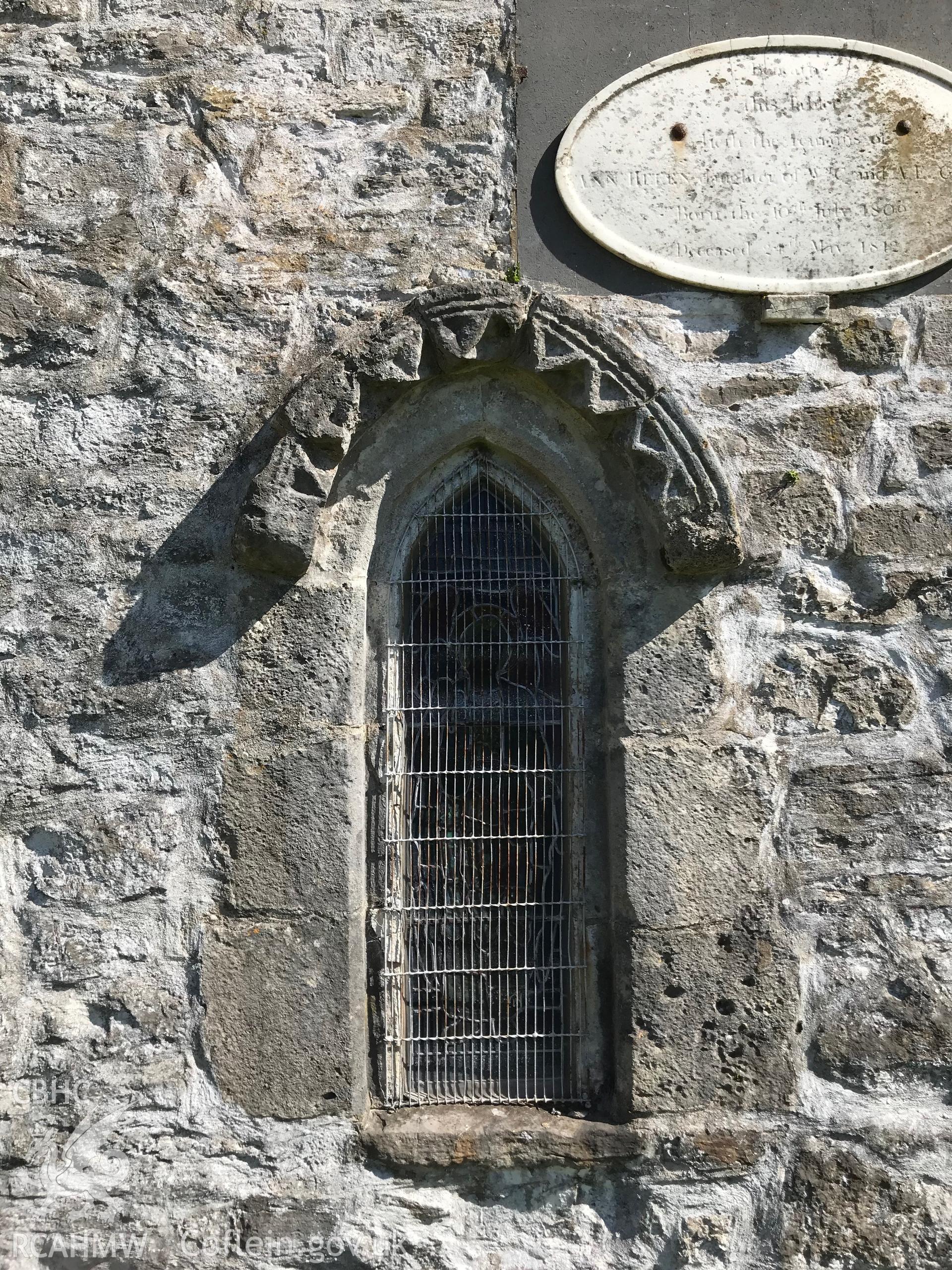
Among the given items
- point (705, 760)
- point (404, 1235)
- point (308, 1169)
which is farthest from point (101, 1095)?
point (705, 760)

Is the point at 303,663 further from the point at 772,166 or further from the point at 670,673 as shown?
the point at 772,166

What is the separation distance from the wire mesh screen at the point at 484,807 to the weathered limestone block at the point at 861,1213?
585 millimetres

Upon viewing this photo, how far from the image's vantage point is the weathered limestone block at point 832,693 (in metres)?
2.73

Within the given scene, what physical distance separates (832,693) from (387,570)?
47.7 inches

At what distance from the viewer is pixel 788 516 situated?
109 inches

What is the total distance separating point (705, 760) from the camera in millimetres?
2688

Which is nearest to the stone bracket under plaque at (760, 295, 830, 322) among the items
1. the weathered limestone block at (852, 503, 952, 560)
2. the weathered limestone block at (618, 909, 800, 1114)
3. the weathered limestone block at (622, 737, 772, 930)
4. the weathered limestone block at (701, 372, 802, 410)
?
the weathered limestone block at (701, 372, 802, 410)

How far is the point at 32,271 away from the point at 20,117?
0.43m

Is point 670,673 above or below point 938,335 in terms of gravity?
below

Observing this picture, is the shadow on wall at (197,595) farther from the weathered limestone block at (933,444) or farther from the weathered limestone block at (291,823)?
the weathered limestone block at (933,444)

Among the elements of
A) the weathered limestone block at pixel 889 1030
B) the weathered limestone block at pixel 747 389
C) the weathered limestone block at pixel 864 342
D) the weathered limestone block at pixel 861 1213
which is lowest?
the weathered limestone block at pixel 861 1213

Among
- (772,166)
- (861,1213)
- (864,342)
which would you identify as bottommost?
(861,1213)

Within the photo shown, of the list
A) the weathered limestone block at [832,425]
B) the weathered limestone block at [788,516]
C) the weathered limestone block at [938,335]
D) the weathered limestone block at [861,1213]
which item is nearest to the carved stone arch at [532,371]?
the weathered limestone block at [788,516]

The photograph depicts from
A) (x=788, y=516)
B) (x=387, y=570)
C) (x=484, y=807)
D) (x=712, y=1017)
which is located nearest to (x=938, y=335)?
(x=788, y=516)
